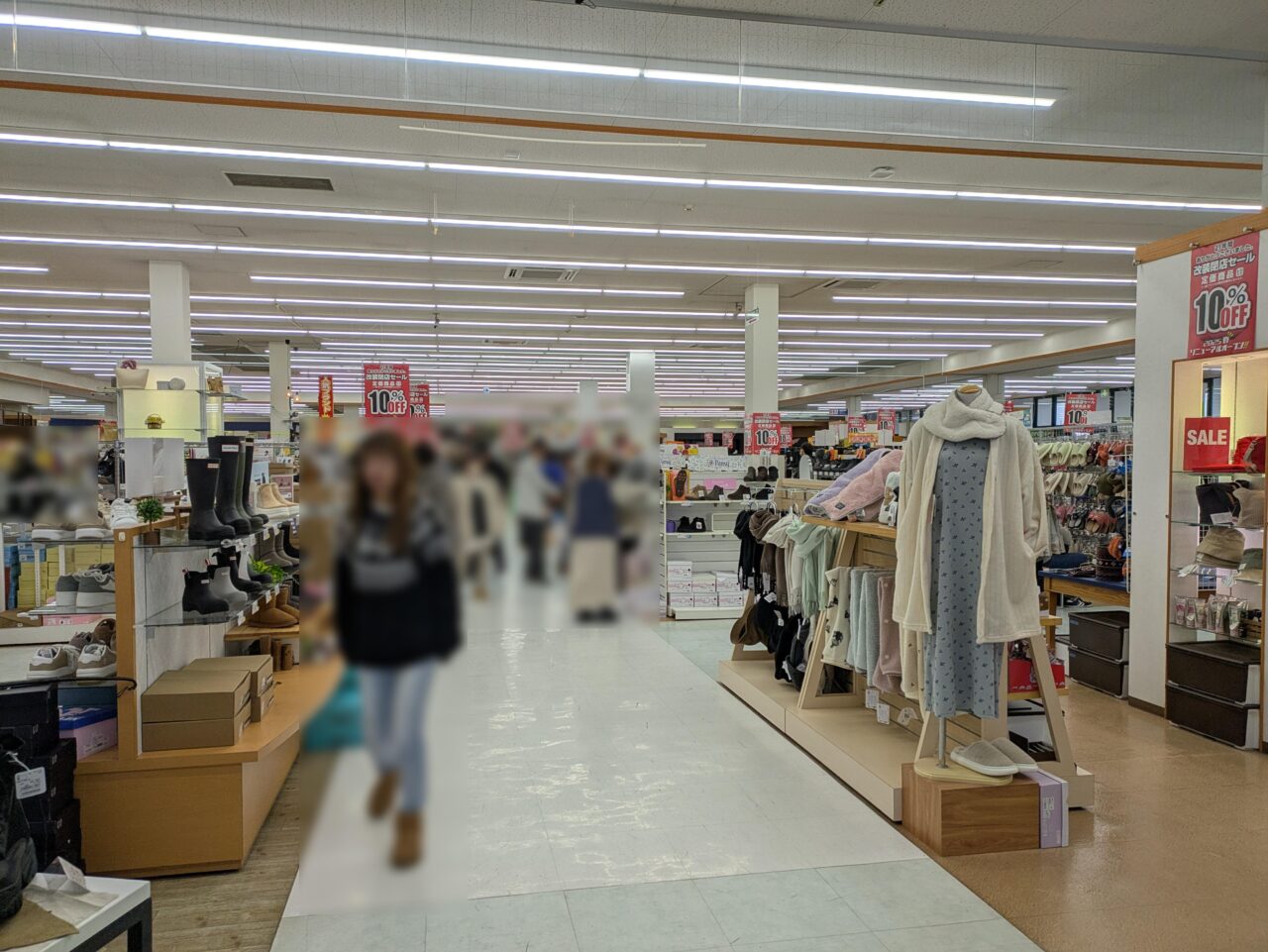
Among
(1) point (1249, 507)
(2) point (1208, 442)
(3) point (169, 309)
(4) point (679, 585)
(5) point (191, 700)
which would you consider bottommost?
(4) point (679, 585)

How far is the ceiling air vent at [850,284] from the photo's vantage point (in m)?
11.7

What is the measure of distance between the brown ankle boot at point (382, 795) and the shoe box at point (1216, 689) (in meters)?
5.41

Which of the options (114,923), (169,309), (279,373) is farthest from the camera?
(279,373)

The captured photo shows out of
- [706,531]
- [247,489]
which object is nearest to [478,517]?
[247,489]

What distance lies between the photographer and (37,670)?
3279mm

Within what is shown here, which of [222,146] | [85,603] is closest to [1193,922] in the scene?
[85,603]

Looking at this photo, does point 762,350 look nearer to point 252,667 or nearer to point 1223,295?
point 1223,295

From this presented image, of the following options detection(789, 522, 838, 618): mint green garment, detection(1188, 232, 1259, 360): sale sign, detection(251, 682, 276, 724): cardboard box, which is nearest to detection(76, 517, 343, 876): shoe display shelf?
detection(251, 682, 276, 724): cardboard box

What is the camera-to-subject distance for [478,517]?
0.48m

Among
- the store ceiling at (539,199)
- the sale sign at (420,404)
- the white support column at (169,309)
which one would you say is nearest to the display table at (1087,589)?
the store ceiling at (539,199)

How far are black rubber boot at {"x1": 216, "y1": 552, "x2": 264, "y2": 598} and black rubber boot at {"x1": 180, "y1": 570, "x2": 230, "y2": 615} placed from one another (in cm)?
10

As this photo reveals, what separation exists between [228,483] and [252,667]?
3.29 feet

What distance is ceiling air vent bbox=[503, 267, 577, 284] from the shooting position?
10.9m

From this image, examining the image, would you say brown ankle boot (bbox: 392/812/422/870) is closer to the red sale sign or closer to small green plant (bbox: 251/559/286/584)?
small green plant (bbox: 251/559/286/584)
